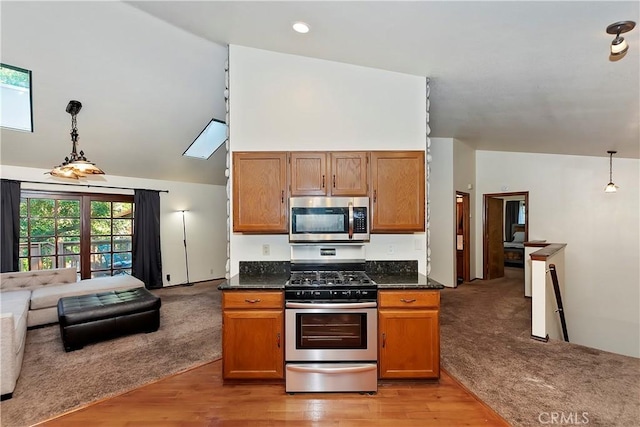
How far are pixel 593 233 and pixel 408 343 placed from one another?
530cm

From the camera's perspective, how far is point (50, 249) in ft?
17.1

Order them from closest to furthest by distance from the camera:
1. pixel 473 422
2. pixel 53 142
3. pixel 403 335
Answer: pixel 473 422, pixel 403 335, pixel 53 142

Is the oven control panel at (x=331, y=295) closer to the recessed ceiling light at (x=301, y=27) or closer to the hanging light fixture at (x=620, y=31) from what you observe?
the recessed ceiling light at (x=301, y=27)

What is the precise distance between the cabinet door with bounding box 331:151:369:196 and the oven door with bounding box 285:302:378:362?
1.10m

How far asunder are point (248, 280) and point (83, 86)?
320 centimetres

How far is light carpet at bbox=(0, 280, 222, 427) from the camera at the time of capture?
2.45 metres

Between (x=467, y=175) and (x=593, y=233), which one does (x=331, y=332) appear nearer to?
(x=467, y=175)

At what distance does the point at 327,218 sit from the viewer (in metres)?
3.02

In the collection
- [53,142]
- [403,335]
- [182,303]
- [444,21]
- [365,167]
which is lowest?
[182,303]

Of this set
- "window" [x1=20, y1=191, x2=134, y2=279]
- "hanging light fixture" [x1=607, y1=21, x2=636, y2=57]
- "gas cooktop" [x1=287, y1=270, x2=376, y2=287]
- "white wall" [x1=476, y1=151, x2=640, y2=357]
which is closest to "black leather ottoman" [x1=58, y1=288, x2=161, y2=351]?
"window" [x1=20, y1=191, x2=134, y2=279]

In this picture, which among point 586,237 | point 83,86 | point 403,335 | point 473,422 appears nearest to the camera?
point 473,422

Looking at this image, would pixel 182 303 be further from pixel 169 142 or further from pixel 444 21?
pixel 444 21

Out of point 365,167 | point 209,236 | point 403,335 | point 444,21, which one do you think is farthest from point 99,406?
point 209,236

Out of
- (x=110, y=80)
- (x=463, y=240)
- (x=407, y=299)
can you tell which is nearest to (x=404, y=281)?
(x=407, y=299)
